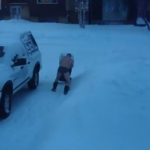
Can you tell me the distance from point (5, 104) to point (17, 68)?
4.54 ft

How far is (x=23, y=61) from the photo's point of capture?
34.8 feet

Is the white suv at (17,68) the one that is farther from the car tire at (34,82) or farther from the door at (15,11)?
the door at (15,11)

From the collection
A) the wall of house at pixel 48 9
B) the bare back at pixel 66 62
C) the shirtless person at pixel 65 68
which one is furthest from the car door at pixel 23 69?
the wall of house at pixel 48 9

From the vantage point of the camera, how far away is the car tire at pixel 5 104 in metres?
9.40

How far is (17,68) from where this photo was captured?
34.9 feet

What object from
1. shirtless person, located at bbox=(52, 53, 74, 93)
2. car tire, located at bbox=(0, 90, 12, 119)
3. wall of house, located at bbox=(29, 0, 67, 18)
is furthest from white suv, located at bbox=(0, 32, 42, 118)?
wall of house, located at bbox=(29, 0, 67, 18)

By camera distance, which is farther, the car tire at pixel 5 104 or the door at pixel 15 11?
the door at pixel 15 11

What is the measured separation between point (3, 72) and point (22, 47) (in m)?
2.05

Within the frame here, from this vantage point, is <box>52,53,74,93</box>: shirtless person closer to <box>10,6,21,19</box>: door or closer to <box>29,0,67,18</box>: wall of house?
<box>29,0,67,18</box>: wall of house

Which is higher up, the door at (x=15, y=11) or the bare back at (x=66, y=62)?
the bare back at (x=66, y=62)

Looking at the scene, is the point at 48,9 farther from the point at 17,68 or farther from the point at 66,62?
the point at 17,68

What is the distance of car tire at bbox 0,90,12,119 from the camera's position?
30.9ft

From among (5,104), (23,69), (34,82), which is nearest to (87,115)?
(5,104)

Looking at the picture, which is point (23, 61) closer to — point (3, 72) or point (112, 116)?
point (3, 72)
